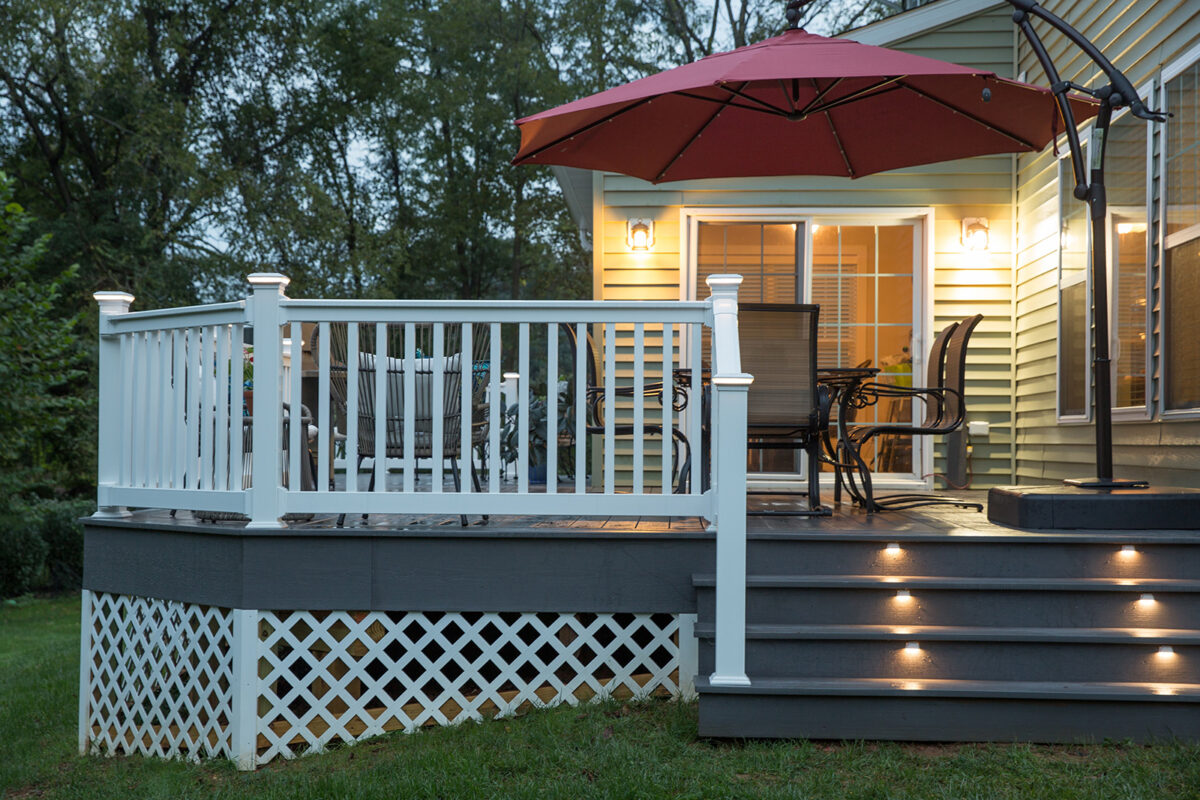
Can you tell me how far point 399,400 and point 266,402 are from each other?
1.91 feet

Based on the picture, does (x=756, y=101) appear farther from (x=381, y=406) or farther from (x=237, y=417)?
(x=237, y=417)

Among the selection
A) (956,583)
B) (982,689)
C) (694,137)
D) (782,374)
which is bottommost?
(982,689)

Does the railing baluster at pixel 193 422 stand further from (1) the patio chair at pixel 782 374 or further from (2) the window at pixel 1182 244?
(2) the window at pixel 1182 244

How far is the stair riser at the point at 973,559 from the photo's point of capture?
3.54 m

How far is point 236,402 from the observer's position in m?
3.85

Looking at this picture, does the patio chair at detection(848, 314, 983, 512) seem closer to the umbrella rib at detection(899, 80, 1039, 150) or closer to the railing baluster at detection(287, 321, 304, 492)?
the umbrella rib at detection(899, 80, 1039, 150)

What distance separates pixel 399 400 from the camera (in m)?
4.12

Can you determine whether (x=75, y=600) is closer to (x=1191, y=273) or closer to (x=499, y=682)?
(x=499, y=682)

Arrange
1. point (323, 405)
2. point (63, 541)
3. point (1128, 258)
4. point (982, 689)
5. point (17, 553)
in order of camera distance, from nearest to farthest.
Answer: point (982, 689)
point (323, 405)
point (1128, 258)
point (17, 553)
point (63, 541)

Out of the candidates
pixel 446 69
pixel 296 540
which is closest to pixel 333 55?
pixel 446 69

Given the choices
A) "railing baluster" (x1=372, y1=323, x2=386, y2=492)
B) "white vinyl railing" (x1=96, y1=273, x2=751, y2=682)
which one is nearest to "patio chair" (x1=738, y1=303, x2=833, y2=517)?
"white vinyl railing" (x1=96, y1=273, x2=751, y2=682)

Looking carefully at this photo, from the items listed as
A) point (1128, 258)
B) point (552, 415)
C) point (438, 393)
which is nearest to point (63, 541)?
point (438, 393)

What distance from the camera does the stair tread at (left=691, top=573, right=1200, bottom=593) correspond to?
3430mm

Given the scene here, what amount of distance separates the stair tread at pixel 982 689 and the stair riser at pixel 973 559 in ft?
1.43
